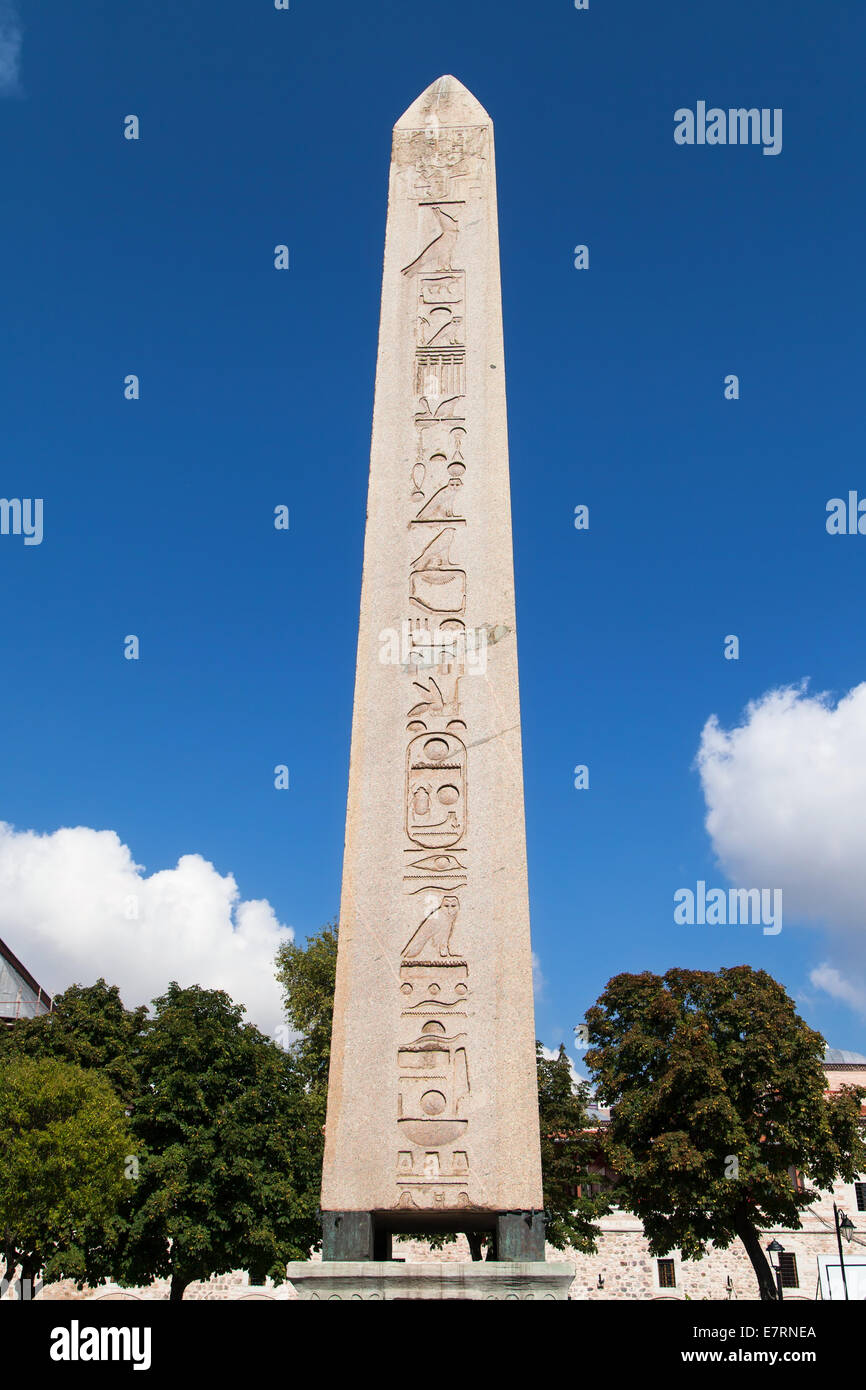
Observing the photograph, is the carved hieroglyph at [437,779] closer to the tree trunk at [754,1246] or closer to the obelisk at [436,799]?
the obelisk at [436,799]

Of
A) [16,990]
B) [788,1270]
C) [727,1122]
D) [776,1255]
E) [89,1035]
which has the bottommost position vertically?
→ [788,1270]

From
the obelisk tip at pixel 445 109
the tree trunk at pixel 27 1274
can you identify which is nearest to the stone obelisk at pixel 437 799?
the obelisk tip at pixel 445 109

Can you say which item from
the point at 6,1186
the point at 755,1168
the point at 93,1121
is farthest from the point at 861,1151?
the point at 6,1186

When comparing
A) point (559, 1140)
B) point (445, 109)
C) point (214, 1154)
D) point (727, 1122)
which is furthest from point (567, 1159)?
point (445, 109)

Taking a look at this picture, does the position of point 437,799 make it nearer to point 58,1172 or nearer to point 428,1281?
point 428,1281

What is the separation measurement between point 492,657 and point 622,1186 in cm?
2034

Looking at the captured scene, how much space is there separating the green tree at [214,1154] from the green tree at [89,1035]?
0.54m

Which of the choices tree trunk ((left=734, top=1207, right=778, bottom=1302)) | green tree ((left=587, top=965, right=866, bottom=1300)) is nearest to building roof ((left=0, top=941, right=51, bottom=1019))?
green tree ((left=587, top=965, right=866, bottom=1300))

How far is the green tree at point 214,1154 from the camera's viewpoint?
20.8m

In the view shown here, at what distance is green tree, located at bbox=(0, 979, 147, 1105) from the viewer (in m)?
23.9

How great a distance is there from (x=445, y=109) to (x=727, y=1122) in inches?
790

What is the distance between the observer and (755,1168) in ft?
72.5

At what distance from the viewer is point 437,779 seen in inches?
240
